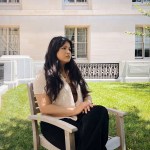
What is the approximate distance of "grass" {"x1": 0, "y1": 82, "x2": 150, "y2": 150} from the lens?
226 inches

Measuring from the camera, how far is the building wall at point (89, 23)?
61.6 feet

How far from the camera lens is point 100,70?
1841 cm

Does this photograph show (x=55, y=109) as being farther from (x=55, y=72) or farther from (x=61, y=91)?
(x=55, y=72)

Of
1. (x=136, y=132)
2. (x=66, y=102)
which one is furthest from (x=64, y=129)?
(x=136, y=132)

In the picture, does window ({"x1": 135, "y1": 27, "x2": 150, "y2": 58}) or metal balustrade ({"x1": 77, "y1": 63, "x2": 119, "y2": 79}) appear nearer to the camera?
metal balustrade ({"x1": 77, "y1": 63, "x2": 119, "y2": 79})

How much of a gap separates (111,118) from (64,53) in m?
3.72

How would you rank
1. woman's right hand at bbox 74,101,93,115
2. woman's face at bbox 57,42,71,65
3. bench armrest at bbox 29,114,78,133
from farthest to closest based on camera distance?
woman's face at bbox 57,42,71,65, woman's right hand at bbox 74,101,93,115, bench armrest at bbox 29,114,78,133

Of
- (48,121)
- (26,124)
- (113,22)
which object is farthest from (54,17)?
(48,121)

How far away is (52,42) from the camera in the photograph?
405 centimetres

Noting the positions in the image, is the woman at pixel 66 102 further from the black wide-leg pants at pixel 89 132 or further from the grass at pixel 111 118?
the grass at pixel 111 118

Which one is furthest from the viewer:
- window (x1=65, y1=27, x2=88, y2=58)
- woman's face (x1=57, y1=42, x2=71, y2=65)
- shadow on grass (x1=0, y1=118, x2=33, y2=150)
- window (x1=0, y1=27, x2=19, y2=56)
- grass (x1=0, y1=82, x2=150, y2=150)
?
window (x1=65, y1=27, x2=88, y2=58)

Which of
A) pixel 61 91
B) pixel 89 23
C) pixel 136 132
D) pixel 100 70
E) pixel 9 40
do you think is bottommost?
pixel 136 132

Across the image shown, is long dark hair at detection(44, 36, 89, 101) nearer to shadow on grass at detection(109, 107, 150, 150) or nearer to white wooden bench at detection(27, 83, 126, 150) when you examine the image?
white wooden bench at detection(27, 83, 126, 150)

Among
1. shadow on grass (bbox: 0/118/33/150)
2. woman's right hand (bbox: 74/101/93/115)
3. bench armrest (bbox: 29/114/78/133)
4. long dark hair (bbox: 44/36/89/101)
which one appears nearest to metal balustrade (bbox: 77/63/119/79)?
shadow on grass (bbox: 0/118/33/150)
